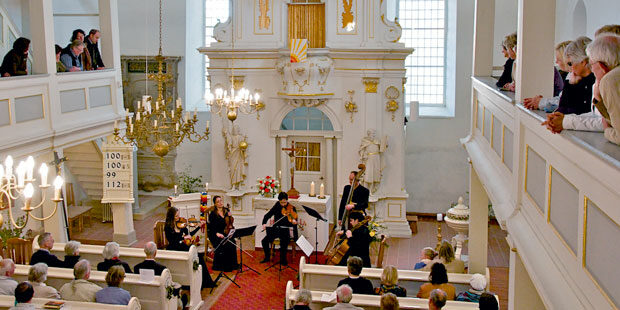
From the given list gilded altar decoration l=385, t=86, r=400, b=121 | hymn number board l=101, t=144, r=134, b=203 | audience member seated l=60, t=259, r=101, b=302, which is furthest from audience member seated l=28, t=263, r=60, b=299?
gilded altar decoration l=385, t=86, r=400, b=121

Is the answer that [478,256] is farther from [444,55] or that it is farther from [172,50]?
[172,50]

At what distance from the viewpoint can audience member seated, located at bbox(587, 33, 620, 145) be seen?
356cm

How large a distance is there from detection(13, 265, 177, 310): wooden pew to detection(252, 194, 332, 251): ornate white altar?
164 inches

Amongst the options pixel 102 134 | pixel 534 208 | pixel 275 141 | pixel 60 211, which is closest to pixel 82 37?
pixel 102 134

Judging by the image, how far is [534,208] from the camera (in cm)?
556

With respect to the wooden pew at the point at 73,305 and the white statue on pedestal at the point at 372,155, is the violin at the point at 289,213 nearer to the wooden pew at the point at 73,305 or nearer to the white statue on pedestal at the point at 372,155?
the white statue on pedestal at the point at 372,155

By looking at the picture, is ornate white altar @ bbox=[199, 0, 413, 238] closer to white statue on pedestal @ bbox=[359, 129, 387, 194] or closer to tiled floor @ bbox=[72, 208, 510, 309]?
white statue on pedestal @ bbox=[359, 129, 387, 194]

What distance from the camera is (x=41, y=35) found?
428 inches

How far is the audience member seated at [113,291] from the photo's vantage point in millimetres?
8508

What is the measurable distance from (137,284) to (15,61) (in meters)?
3.92

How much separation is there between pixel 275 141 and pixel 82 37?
17.7ft

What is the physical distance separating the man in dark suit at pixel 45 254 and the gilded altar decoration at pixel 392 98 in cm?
825

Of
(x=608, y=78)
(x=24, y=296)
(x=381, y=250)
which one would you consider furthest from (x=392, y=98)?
(x=608, y=78)

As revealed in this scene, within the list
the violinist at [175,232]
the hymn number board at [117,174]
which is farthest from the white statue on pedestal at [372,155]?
the hymn number board at [117,174]
